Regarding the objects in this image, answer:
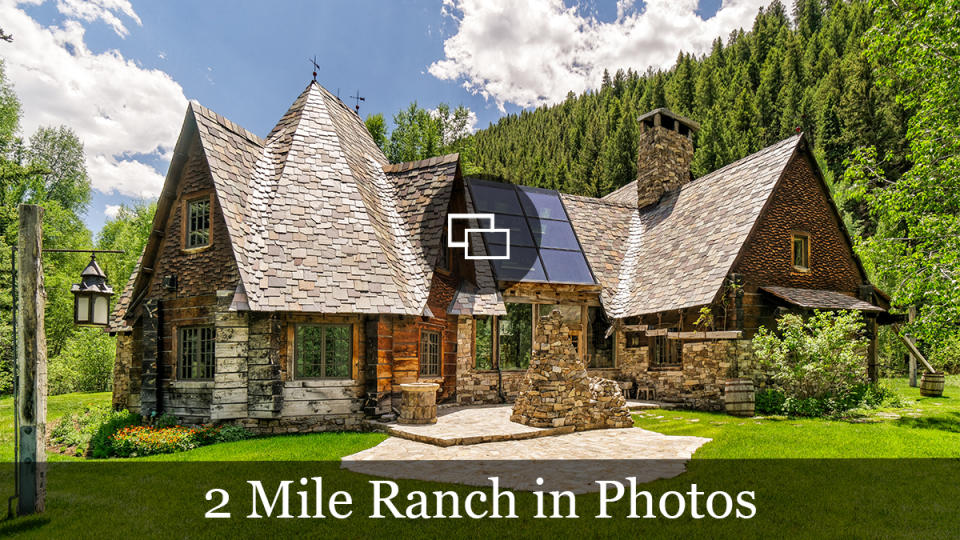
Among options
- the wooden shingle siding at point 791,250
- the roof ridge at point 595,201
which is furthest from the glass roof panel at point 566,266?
the wooden shingle siding at point 791,250

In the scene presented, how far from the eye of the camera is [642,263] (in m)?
19.4

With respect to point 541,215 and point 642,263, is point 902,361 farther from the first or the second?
point 541,215

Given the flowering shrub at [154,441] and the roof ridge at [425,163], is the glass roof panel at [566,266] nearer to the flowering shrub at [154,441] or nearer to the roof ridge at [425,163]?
the roof ridge at [425,163]

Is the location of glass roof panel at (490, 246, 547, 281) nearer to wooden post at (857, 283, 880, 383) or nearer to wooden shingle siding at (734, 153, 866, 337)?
wooden shingle siding at (734, 153, 866, 337)

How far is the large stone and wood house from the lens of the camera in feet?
40.5

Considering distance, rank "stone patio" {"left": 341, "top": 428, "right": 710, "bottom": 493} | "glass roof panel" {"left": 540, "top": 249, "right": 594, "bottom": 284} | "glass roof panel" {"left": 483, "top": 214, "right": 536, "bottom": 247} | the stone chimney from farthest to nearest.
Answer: the stone chimney < "glass roof panel" {"left": 483, "top": 214, "right": 536, "bottom": 247} < "glass roof panel" {"left": 540, "top": 249, "right": 594, "bottom": 284} < "stone patio" {"left": 341, "top": 428, "right": 710, "bottom": 493}

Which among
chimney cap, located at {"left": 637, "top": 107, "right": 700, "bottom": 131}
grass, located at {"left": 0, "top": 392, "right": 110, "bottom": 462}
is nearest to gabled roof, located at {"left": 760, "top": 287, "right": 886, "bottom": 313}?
chimney cap, located at {"left": 637, "top": 107, "right": 700, "bottom": 131}

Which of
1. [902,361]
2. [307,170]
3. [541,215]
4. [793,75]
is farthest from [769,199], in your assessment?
[793,75]

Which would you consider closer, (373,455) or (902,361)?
(373,455)

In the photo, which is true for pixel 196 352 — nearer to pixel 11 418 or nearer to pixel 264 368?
pixel 264 368

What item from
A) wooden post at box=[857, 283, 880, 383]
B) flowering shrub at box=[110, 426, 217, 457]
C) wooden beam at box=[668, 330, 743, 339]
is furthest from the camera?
wooden post at box=[857, 283, 880, 383]

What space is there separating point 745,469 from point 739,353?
23.2 feet

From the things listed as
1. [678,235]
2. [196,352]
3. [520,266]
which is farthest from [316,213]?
[678,235]

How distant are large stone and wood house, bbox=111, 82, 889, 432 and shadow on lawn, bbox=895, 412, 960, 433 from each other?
354 cm
